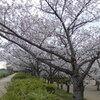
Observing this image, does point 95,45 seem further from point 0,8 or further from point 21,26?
point 0,8

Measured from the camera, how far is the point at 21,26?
895 centimetres

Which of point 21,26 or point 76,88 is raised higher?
point 21,26

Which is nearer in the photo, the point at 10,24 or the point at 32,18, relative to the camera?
the point at 10,24

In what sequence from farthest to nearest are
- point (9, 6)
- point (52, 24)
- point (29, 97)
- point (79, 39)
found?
point (79, 39) < point (52, 24) < point (9, 6) < point (29, 97)

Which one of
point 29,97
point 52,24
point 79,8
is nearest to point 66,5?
point 79,8

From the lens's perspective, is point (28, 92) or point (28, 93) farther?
point (28, 92)

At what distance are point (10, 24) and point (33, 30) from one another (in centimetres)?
162

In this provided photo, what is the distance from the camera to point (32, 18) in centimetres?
952

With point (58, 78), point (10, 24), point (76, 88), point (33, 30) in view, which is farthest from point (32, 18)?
point (58, 78)

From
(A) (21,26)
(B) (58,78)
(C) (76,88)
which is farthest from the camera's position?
(B) (58,78)

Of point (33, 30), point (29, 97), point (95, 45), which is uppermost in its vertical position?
point (33, 30)

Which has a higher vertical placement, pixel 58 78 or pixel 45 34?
pixel 45 34

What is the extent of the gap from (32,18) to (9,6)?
6.98 feet

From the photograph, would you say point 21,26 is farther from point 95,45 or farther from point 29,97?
point 29,97
